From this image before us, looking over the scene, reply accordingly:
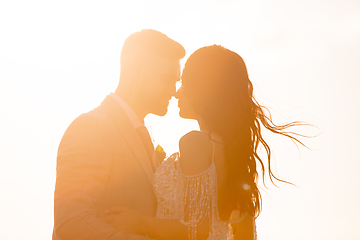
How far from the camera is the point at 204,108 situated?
5.23 meters

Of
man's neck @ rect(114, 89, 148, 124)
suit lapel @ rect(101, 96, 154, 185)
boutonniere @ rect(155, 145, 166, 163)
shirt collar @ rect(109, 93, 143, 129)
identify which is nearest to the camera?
suit lapel @ rect(101, 96, 154, 185)

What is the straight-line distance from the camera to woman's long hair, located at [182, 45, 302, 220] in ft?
16.4

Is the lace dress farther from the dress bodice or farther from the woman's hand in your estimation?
the woman's hand

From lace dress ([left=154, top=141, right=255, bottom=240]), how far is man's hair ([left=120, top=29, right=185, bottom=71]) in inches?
72.9

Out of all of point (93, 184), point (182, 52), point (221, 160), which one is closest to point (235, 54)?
point (182, 52)

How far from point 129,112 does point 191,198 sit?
1.57 metres

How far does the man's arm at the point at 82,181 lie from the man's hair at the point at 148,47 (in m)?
1.62

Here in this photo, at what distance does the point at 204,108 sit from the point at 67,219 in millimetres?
2194

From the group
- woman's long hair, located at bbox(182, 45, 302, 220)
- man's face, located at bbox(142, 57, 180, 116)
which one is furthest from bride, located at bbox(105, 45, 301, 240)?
man's face, located at bbox(142, 57, 180, 116)

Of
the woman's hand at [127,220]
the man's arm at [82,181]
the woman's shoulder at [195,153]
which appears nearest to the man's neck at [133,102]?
the man's arm at [82,181]

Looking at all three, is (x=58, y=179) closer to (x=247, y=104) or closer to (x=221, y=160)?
(x=221, y=160)

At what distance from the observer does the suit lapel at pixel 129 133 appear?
207 inches

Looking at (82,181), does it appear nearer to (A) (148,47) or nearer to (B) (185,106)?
(B) (185,106)

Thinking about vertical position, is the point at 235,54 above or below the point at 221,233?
above
